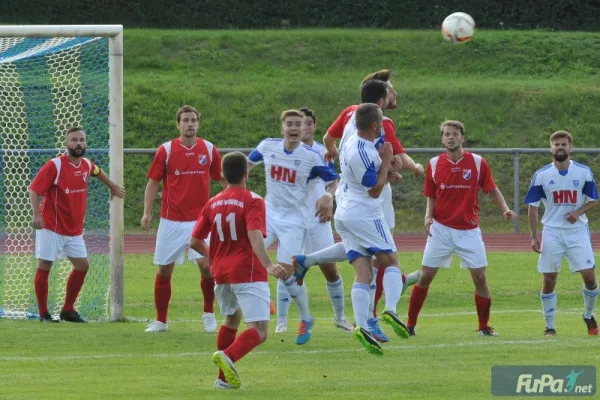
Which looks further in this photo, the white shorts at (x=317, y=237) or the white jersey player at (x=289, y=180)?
the white shorts at (x=317, y=237)

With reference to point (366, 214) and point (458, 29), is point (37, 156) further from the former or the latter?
point (366, 214)

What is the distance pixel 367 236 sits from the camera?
989 centimetres

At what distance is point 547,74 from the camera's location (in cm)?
3316

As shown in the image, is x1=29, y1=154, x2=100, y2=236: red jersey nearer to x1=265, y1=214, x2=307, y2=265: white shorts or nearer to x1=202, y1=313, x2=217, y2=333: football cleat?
x1=202, y1=313, x2=217, y2=333: football cleat

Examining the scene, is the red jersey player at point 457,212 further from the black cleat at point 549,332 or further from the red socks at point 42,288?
the red socks at point 42,288

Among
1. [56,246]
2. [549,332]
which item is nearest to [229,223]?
[549,332]

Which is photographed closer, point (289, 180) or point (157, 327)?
point (289, 180)

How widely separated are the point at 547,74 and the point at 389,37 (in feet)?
15.8

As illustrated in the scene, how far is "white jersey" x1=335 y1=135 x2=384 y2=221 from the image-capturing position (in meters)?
9.68

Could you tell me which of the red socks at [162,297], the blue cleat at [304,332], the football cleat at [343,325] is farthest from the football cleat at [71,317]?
the blue cleat at [304,332]

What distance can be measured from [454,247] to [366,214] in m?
1.85

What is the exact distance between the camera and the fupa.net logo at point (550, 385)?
8055mm

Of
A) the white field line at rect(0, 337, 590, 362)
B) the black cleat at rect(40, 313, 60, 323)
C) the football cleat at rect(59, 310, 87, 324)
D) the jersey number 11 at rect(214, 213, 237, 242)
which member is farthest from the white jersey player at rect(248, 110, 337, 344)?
the jersey number 11 at rect(214, 213, 237, 242)

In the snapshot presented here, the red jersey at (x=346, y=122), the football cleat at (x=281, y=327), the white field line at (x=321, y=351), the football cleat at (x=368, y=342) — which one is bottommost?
the football cleat at (x=281, y=327)
